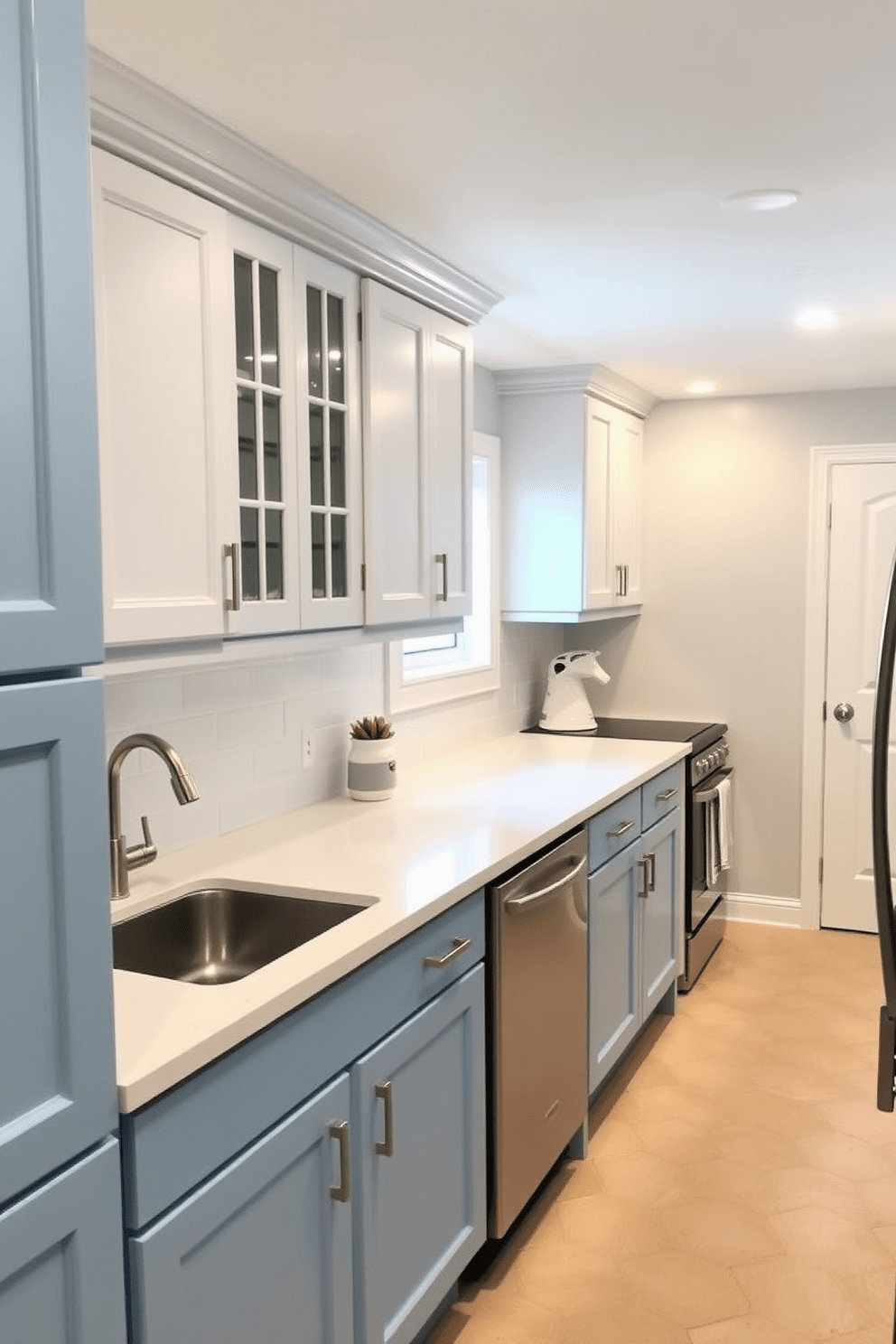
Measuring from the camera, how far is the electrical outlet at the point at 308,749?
2959 millimetres

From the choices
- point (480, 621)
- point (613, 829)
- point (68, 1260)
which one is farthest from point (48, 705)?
point (480, 621)

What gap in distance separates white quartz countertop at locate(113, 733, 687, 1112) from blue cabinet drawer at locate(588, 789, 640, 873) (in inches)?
2.1

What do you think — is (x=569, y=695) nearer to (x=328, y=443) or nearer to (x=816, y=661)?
(x=816, y=661)

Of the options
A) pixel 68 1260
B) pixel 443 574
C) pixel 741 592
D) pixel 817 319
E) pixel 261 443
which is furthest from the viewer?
pixel 741 592

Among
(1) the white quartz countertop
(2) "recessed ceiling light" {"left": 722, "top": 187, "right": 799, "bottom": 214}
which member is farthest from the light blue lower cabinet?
(2) "recessed ceiling light" {"left": 722, "top": 187, "right": 799, "bottom": 214}

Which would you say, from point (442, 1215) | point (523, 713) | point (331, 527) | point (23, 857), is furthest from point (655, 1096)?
point (23, 857)

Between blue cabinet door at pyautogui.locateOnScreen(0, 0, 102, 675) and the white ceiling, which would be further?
the white ceiling

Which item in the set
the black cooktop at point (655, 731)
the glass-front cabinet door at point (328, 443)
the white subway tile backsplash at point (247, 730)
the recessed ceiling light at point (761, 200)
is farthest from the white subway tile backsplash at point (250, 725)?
the black cooktop at point (655, 731)

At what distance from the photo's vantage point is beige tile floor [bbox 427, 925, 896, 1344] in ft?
7.70

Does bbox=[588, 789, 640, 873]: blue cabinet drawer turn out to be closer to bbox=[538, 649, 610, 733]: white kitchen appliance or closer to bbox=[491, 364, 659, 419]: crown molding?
bbox=[538, 649, 610, 733]: white kitchen appliance

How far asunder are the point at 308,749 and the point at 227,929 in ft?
2.68

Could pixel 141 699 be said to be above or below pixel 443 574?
below

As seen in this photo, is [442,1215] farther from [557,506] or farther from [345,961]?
[557,506]

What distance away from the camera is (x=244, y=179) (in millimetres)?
1995
